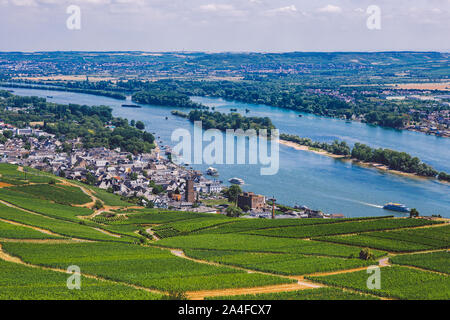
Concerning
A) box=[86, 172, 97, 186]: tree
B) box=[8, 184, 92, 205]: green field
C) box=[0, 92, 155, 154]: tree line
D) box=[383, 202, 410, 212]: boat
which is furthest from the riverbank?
box=[8, 184, 92, 205]: green field

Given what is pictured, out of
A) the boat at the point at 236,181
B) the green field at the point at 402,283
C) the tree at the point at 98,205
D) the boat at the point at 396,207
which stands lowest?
the boat at the point at 396,207

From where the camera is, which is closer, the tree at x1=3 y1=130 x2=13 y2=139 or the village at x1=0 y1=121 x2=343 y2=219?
the village at x1=0 y1=121 x2=343 y2=219

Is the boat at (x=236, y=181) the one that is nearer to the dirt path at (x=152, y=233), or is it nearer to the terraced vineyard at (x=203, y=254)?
the terraced vineyard at (x=203, y=254)

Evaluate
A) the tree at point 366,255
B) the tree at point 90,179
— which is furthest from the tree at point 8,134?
the tree at point 366,255

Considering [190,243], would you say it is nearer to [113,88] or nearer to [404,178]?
[404,178]

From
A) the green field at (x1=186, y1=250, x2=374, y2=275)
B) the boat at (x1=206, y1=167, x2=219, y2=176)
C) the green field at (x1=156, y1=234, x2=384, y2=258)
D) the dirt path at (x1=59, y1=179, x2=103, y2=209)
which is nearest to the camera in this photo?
the green field at (x1=186, y1=250, x2=374, y2=275)

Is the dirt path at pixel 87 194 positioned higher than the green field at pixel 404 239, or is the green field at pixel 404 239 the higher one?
the green field at pixel 404 239

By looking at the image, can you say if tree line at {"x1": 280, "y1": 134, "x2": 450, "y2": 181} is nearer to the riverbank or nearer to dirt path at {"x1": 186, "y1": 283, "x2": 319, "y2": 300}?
the riverbank

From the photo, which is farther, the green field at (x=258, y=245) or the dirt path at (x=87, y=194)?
the dirt path at (x=87, y=194)
